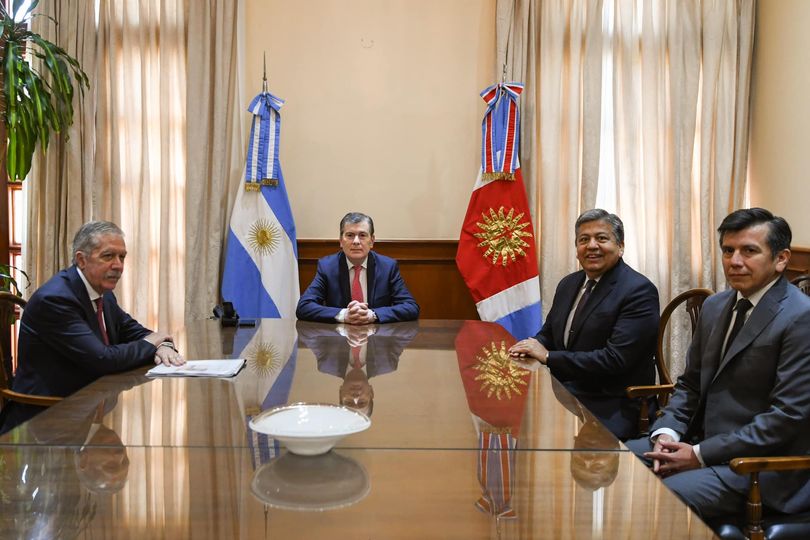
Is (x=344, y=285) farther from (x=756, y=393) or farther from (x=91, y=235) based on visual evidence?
(x=756, y=393)

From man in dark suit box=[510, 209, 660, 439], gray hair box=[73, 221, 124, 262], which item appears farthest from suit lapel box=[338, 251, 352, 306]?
gray hair box=[73, 221, 124, 262]

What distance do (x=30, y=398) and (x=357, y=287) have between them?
1765 mm

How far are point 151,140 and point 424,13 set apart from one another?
2093 mm

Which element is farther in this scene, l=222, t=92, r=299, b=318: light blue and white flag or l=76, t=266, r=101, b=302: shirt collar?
l=222, t=92, r=299, b=318: light blue and white flag

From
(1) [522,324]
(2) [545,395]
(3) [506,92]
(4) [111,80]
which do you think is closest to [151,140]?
(4) [111,80]

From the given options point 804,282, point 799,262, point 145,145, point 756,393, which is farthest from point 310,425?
A: point 145,145

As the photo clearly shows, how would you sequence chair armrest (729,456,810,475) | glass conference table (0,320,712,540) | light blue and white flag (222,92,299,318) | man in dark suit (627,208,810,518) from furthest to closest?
light blue and white flag (222,92,299,318) → man in dark suit (627,208,810,518) → chair armrest (729,456,810,475) → glass conference table (0,320,712,540)

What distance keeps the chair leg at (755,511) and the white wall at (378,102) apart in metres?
3.29

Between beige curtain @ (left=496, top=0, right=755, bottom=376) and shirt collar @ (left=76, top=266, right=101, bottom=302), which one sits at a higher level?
beige curtain @ (left=496, top=0, right=755, bottom=376)

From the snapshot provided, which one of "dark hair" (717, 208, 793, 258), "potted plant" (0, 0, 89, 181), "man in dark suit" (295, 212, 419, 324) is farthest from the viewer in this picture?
"potted plant" (0, 0, 89, 181)

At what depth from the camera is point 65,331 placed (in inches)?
90.8

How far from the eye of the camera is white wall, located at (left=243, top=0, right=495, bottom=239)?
469 centimetres

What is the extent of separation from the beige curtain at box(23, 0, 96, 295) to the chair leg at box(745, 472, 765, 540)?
4.25 metres

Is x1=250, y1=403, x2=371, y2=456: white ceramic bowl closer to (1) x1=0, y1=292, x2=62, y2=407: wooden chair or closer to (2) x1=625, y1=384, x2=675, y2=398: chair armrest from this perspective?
(1) x1=0, y1=292, x2=62, y2=407: wooden chair
